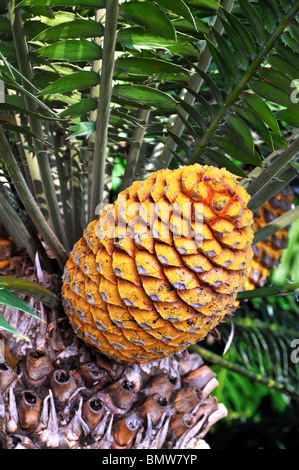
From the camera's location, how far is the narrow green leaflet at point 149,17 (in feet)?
1.72

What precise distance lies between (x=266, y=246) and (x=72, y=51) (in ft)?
1.85

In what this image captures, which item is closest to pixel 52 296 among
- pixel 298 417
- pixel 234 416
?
pixel 234 416

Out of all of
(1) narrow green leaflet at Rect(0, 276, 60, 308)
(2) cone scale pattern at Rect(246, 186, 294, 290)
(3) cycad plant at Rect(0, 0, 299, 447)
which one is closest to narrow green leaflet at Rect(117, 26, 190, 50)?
(3) cycad plant at Rect(0, 0, 299, 447)

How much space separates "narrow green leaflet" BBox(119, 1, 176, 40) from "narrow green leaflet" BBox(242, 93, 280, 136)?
14cm

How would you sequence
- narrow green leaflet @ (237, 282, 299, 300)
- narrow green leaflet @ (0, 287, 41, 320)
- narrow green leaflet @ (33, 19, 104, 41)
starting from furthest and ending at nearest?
narrow green leaflet @ (237, 282, 299, 300) < narrow green leaflet @ (33, 19, 104, 41) < narrow green leaflet @ (0, 287, 41, 320)

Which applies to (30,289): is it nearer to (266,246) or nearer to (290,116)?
(290,116)

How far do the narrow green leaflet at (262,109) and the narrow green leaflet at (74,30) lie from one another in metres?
0.19

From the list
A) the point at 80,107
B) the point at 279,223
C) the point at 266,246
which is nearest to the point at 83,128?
the point at 80,107

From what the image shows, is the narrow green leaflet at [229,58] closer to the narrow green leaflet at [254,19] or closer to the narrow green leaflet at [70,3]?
the narrow green leaflet at [254,19]

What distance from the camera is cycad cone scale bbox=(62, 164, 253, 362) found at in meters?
0.54

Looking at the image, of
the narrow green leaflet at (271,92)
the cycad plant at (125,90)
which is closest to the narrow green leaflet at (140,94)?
the cycad plant at (125,90)

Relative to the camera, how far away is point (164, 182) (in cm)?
57

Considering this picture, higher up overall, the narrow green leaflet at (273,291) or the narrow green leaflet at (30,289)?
the narrow green leaflet at (30,289)

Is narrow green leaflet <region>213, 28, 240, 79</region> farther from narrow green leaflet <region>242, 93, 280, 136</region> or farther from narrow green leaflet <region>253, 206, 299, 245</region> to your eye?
narrow green leaflet <region>253, 206, 299, 245</region>
